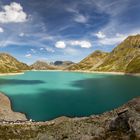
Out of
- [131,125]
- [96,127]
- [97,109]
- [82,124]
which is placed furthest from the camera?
[97,109]

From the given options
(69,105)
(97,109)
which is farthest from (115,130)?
(69,105)

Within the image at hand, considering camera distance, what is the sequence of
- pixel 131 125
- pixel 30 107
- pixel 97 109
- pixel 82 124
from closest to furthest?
pixel 131 125
pixel 82 124
pixel 97 109
pixel 30 107

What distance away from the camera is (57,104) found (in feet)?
325

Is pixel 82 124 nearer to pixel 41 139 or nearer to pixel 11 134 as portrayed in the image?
pixel 41 139

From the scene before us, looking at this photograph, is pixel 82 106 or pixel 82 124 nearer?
pixel 82 124

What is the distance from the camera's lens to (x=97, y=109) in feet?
286

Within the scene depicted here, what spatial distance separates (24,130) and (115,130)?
19.1m

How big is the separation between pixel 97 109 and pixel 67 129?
4470cm

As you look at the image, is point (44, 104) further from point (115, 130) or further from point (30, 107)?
point (115, 130)

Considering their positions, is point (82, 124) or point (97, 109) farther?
point (97, 109)

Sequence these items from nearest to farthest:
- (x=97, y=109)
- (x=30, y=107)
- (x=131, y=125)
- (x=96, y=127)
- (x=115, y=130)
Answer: (x=131, y=125) < (x=115, y=130) < (x=96, y=127) < (x=97, y=109) < (x=30, y=107)

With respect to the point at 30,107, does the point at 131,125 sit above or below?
above

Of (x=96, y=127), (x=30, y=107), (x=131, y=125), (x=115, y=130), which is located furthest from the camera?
(x=30, y=107)

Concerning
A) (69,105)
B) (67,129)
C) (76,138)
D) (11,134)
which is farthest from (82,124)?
(69,105)
